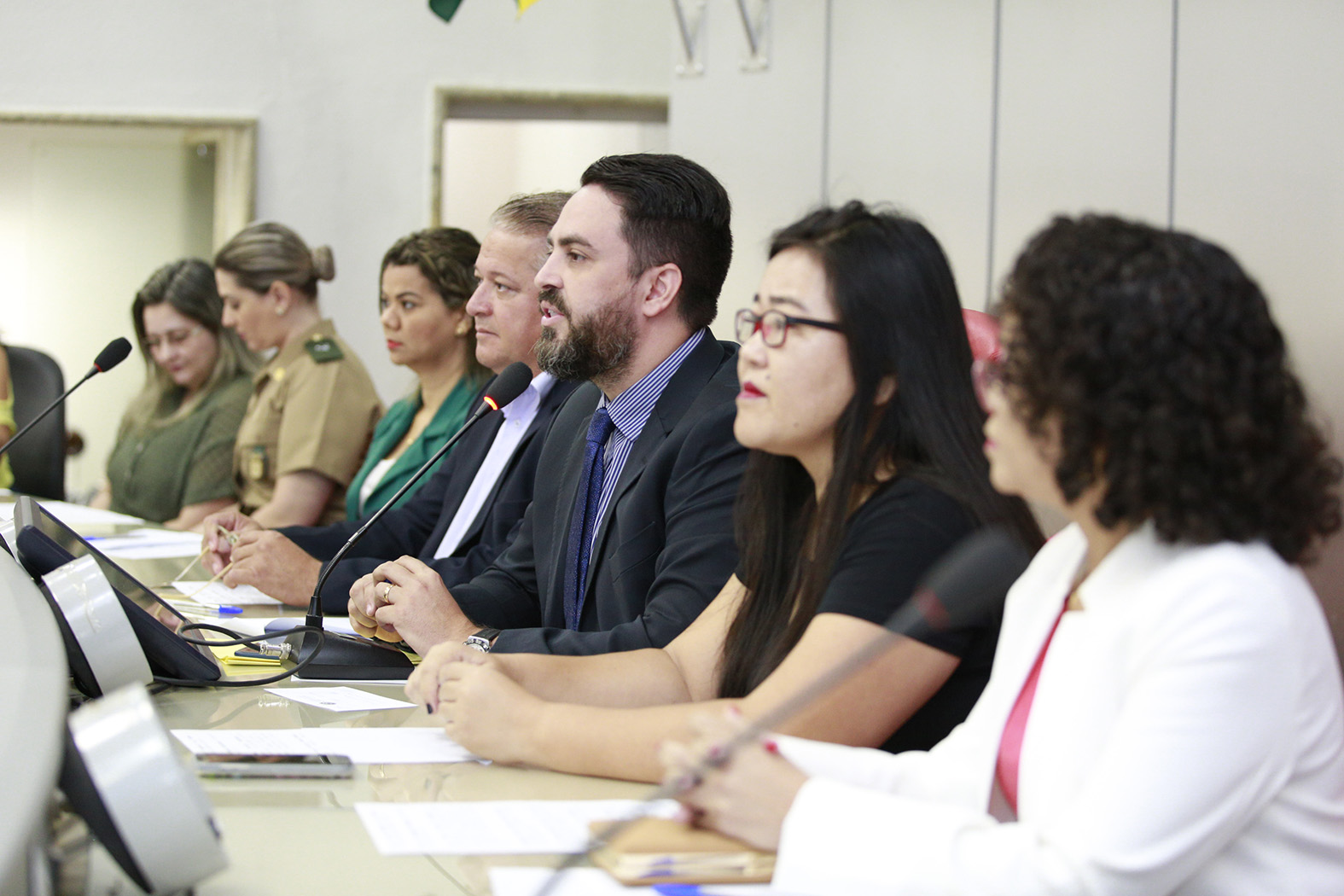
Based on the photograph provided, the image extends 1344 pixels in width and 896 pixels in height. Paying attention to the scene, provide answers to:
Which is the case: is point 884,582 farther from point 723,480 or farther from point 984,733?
point 723,480

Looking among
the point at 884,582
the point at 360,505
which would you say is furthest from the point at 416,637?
the point at 360,505

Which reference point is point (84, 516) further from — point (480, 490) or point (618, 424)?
point (618, 424)

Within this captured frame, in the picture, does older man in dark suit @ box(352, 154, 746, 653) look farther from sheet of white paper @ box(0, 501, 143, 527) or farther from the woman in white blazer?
sheet of white paper @ box(0, 501, 143, 527)

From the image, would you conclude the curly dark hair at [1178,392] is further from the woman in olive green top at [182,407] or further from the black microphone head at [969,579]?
the woman in olive green top at [182,407]

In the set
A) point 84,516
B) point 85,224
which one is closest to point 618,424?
point 84,516

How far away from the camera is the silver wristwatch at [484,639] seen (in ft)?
5.11

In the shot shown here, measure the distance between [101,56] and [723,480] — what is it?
383cm

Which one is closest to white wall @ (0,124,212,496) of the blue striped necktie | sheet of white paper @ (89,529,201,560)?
sheet of white paper @ (89,529,201,560)

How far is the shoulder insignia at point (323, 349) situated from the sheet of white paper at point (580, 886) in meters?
2.52

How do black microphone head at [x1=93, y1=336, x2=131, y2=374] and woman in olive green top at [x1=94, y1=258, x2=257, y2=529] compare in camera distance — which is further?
woman in olive green top at [x1=94, y1=258, x2=257, y2=529]

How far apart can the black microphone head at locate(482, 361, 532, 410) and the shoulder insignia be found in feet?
4.81

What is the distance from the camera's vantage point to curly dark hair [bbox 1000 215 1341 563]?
2.71ft

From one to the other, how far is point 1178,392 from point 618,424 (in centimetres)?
112

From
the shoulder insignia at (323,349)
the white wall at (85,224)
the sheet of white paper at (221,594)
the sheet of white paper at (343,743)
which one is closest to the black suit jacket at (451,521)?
the sheet of white paper at (221,594)
